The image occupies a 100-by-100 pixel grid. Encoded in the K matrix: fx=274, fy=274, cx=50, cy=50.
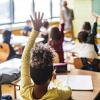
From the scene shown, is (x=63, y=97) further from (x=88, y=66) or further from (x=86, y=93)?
(x=88, y=66)

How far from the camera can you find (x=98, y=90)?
2.12 metres

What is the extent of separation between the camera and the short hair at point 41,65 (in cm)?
162

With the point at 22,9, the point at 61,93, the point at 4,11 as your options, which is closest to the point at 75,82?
the point at 61,93

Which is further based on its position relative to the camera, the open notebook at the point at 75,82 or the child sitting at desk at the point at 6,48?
the child sitting at desk at the point at 6,48

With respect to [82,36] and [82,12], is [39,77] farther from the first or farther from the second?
[82,12]

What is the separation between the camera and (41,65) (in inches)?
64.2

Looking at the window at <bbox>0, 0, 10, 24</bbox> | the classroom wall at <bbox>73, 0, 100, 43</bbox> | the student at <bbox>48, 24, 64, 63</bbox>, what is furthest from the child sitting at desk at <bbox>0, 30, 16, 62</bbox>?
the classroom wall at <bbox>73, 0, 100, 43</bbox>

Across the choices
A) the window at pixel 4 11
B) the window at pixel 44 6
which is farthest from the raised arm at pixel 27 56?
the window at pixel 44 6

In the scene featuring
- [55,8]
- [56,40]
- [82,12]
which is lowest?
[56,40]

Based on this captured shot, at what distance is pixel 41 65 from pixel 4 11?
632 centimetres

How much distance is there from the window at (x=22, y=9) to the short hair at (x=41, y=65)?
255 inches

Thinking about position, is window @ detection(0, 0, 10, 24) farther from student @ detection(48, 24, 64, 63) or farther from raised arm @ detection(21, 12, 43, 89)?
raised arm @ detection(21, 12, 43, 89)

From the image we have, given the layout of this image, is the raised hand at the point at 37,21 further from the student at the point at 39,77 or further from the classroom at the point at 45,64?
the student at the point at 39,77

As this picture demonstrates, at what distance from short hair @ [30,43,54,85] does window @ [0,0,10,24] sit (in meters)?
6.06
